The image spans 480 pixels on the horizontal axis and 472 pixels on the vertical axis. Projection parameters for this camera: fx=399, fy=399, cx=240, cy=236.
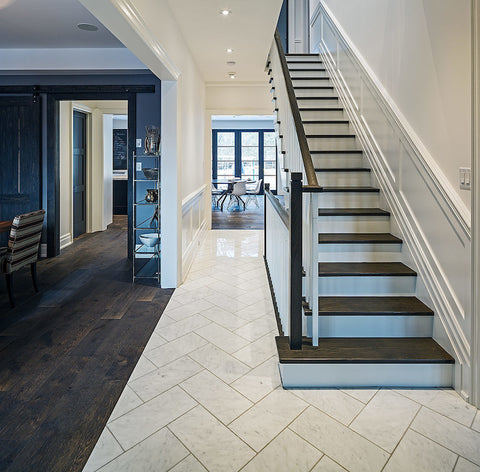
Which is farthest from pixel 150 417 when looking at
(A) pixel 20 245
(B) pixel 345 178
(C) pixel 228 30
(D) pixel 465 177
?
(C) pixel 228 30

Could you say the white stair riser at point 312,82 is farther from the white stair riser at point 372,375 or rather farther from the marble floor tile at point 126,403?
the marble floor tile at point 126,403

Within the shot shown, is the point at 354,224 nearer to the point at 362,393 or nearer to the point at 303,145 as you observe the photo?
the point at 303,145

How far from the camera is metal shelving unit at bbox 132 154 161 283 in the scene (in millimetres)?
4387

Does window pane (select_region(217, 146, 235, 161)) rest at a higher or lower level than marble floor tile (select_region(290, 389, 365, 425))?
higher

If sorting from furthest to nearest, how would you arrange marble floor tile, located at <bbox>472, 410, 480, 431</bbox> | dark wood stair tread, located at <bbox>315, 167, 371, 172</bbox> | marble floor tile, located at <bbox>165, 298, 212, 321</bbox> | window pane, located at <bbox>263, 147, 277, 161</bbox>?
window pane, located at <bbox>263, 147, 277, 161</bbox> < dark wood stair tread, located at <bbox>315, 167, 371, 172</bbox> < marble floor tile, located at <bbox>165, 298, 212, 321</bbox> < marble floor tile, located at <bbox>472, 410, 480, 431</bbox>

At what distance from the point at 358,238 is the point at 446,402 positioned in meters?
1.30

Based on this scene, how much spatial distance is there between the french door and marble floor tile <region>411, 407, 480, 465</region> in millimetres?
13568

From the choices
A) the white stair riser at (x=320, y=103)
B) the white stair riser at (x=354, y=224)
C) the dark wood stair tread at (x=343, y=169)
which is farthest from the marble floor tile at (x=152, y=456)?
the white stair riser at (x=320, y=103)

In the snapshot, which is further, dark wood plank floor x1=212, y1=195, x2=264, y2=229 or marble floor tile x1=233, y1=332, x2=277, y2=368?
dark wood plank floor x1=212, y1=195, x2=264, y2=229

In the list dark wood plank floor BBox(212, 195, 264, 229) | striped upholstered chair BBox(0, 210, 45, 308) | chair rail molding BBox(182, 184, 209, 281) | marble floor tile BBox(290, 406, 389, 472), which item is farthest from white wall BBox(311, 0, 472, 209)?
dark wood plank floor BBox(212, 195, 264, 229)

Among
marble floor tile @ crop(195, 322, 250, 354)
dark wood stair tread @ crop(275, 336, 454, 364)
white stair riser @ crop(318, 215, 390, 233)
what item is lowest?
marble floor tile @ crop(195, 322, 250, 354)

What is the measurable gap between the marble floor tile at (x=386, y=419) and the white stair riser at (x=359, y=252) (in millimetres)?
1072

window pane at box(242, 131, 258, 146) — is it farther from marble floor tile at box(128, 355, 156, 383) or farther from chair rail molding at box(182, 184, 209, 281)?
marble floor tile at box(128, 355, 156, 383)

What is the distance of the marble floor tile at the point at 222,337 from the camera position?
270cm
